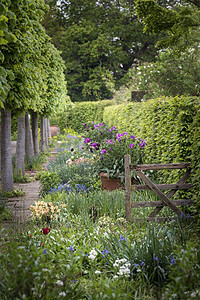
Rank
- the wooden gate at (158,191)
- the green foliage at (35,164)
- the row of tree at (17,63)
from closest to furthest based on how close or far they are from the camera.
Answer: the wooden gate at (158,191)
the row of tree at (17,63)
the green foliage at (35,164)

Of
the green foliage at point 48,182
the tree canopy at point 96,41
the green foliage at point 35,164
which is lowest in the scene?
the green foliage at point 35,164

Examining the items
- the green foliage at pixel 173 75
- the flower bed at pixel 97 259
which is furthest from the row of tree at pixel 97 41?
the flower bed at pixel 97 259

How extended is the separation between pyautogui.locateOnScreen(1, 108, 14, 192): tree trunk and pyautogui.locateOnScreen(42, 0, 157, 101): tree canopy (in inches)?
887

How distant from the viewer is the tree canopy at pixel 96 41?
96.4 feet

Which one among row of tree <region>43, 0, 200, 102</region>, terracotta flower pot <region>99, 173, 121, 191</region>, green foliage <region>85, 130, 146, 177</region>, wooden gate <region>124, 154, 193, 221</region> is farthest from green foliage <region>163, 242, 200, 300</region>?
row of tree <region>43, 0, 200, 102</region>

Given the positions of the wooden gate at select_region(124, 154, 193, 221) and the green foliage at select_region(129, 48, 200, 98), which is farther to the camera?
the green foliage at select_region(129, 48, 200, 98)

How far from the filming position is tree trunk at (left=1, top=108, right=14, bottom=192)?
6617 millimetres

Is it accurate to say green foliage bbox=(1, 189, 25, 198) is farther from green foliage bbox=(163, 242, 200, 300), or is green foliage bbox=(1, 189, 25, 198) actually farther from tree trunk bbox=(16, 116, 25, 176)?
green foliage bbox=(163, 242, 200, 300)

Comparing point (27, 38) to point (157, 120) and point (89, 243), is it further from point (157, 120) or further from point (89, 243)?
point (89, 243)

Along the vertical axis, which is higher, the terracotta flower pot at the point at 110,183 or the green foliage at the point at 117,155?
the green foliage at the point at 117,155

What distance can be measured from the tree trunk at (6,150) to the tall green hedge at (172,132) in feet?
10.5

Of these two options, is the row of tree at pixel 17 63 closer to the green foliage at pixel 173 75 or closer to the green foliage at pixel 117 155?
the green foliage at pixel 117 155

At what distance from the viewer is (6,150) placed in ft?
22.1

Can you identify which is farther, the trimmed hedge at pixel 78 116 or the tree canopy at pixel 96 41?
the tree canopy at pixel 96 41
